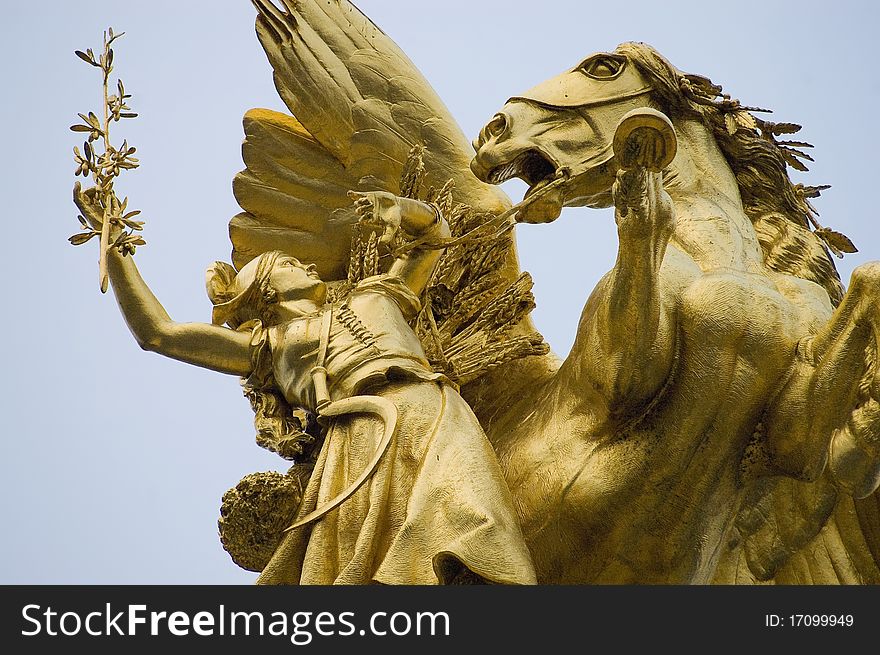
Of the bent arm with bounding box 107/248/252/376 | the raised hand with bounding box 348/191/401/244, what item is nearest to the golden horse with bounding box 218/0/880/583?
the raised hand with bounding box 348/191/401/244

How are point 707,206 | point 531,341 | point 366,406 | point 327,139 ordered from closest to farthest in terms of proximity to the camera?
1. point 366,406
2. point 707,206
3. point 531,341
4. point 327,139

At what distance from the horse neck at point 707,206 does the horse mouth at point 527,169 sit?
313mm

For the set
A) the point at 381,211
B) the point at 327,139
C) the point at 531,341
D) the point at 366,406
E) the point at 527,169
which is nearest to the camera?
the point at 366,406

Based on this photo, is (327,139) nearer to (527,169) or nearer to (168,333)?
(527,169)

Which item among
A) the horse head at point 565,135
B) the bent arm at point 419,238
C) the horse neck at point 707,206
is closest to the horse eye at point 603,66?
the horse head at point 565,135

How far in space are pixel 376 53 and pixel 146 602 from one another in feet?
6.95

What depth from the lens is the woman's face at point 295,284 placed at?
591 cm

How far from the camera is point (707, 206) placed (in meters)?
5.65

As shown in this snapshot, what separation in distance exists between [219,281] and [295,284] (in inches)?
8.8

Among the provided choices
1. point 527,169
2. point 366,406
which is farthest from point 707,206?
point 366,406

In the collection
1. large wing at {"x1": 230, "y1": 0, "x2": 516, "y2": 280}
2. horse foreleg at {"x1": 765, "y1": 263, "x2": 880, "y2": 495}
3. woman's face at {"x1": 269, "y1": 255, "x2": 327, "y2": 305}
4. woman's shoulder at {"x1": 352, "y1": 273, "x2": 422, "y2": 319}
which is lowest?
horse foreleg at {"x1": 765, "y1": 263, "x2": 880, "y2": 495}

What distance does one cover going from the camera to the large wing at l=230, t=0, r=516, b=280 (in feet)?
20.8

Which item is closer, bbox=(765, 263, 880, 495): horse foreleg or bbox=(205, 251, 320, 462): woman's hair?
bbox=(765, 263, 880, 495): horse foreleg

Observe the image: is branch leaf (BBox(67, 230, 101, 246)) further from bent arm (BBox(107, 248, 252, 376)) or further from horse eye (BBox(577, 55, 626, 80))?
horse eye (BBox(577, 55, 626, 80))
